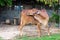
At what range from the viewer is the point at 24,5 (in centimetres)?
1463

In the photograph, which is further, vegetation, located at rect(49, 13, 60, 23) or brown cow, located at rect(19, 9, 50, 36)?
vegetation, located at rect(49, 13, 60, 23)

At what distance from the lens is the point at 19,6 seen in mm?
14477

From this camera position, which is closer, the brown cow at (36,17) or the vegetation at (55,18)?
the brown cow at (36,17)

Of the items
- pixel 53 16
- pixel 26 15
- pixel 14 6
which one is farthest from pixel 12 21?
pixel 26 15

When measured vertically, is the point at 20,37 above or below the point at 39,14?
below

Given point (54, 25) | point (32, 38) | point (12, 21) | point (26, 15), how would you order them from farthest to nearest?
point (12, 21), point (54, 25), point (26, 15), point (32, 38)

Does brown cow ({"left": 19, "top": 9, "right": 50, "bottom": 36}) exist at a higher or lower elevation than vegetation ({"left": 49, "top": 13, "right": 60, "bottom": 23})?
higher

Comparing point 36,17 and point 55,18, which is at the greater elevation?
point 36,17

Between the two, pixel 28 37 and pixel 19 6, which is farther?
pixel 19 6

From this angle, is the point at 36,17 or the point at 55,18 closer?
the point at 36,17

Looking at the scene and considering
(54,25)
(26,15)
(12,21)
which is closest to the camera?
(26,15)

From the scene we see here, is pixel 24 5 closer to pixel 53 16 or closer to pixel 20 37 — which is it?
pixel 53 16

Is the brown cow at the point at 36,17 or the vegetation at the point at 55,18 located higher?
the brown cow at the point at 36,17

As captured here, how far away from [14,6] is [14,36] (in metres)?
4.86
